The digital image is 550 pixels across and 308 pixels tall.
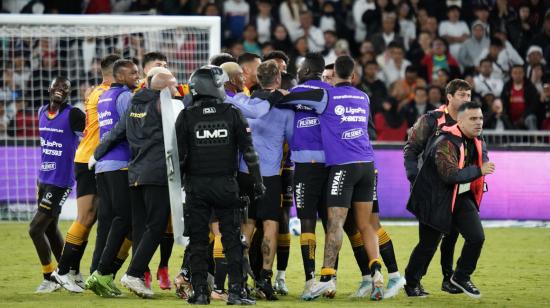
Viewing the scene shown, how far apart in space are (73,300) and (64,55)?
10746 mm

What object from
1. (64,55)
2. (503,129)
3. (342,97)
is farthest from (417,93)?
(342,97)

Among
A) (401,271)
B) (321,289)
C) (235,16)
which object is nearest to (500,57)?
(235,16)

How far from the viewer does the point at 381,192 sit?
19.2m

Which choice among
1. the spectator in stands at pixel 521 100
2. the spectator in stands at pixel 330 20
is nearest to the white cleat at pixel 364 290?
the spectator in stands at pixel 521 100

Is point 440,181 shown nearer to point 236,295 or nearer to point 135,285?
point 236,295

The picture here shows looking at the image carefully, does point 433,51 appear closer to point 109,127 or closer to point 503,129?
point 503,129

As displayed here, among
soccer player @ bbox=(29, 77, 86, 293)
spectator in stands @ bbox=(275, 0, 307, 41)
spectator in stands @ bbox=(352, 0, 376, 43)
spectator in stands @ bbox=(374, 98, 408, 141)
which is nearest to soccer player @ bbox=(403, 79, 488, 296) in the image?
soccer player @ bbox=(29, 77, 86, 293)

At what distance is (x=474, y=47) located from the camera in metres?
23.0

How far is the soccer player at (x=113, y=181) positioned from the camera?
35.9 feet

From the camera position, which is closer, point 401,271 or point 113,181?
point 113,181

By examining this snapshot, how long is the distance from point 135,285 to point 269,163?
1.80 metres

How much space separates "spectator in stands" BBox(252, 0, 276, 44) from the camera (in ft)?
75.5

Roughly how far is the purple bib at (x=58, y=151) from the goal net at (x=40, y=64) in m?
4.80

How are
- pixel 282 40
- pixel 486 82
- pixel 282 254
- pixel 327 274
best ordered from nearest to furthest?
pixel 327 274, pixel 282 254, pixel 486 82, pixel 282 40
